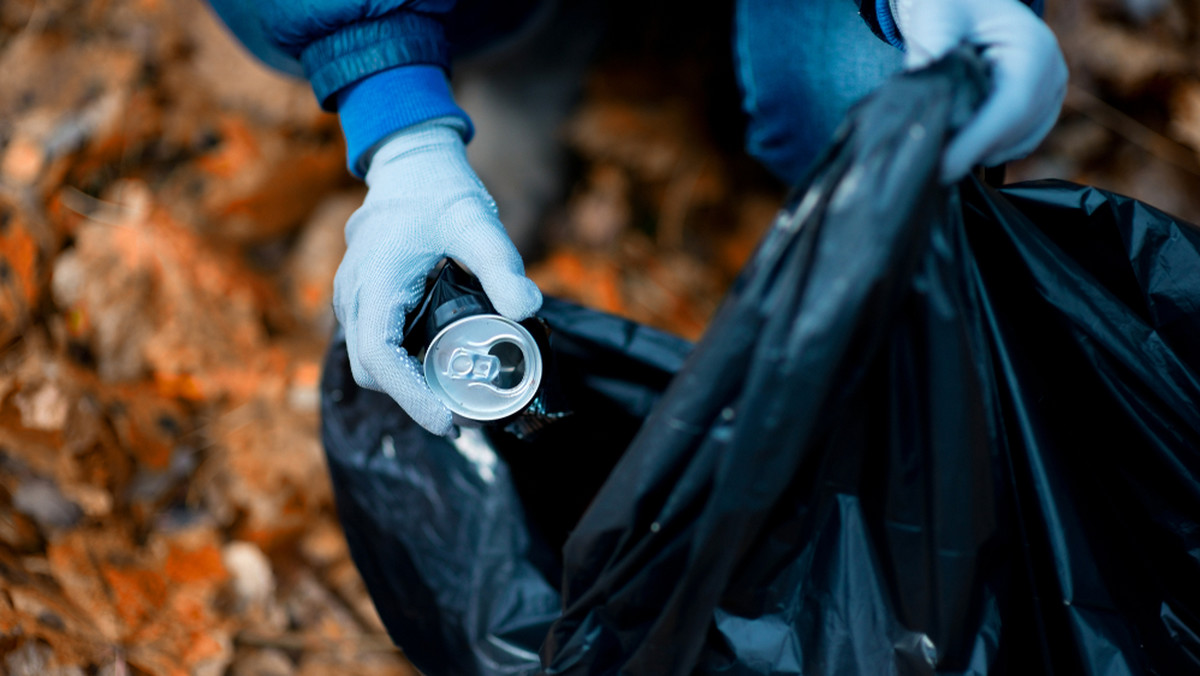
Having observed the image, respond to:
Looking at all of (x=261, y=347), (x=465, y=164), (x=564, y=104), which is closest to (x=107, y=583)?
(x=261, y=347)

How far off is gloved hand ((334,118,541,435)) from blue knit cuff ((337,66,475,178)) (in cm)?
1

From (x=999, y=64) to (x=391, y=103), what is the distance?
54cm

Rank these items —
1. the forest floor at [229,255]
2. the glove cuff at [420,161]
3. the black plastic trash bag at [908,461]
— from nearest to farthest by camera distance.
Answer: the black plastic trash bag at [908,461], the glove cuff at [420,161], the forest floor at [229,255]

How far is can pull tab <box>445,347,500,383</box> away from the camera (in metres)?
0.59

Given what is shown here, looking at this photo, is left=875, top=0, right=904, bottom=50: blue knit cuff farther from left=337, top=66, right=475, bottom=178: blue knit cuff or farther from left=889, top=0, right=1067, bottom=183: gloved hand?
left=337, top=66, right=475, bottom=178: blue knit cuff

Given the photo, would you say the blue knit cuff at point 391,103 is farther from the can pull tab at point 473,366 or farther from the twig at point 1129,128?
the twig at point 1129,128

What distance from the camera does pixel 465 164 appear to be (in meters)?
0.72

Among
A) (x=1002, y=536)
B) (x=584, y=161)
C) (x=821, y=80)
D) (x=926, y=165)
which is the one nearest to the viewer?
(x=926, y=165)

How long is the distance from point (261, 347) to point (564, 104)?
0.68 meters

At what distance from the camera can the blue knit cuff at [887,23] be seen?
0.62 meters

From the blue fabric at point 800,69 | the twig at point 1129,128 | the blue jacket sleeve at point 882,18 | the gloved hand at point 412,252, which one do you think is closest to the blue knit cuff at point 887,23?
the blue jacket sleeve at point 882,18

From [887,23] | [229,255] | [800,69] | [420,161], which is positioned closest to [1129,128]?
[800,69]

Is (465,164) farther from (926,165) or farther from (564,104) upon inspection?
(564,104)

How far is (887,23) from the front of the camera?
0.63m
